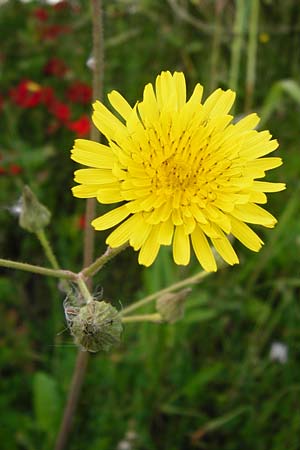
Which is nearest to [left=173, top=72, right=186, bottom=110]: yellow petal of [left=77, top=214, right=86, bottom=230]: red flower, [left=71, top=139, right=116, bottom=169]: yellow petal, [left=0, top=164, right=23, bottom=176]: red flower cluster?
[left=71, top=139, right=116, bottom=169]: yellow petal

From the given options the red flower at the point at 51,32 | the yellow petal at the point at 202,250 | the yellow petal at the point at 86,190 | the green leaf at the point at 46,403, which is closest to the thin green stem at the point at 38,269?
the yellow petal at the point at 86,190

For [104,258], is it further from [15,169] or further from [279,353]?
[15,169]

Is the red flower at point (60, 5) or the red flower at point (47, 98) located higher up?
the red flower at point (60, 5)

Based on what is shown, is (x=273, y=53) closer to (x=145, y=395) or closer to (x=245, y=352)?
(x=245, y=352)

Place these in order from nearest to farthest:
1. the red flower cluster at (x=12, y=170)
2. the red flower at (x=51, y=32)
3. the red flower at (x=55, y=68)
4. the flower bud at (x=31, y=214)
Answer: the flower bud at (x=31, y=214)
the red flower cluster at (x=12, y=170)
the red flower at (x=55, y=68)
the red flower at (x=51, y=32)

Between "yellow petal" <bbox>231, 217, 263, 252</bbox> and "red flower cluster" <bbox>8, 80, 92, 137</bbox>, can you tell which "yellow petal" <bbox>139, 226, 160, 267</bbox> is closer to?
"yellow petal" <bbox>231, 217, 263, 252</bbox>

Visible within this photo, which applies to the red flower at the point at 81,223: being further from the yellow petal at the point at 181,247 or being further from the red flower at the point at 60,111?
the yellow petal at the point at 181,247
